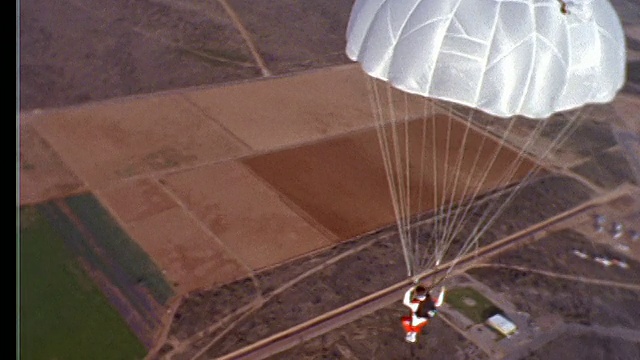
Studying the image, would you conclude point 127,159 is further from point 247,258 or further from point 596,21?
point 596,21

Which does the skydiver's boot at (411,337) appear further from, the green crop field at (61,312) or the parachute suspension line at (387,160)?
the green crop field at (61,312)

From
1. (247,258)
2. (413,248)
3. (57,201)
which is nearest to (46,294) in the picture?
(57,201)

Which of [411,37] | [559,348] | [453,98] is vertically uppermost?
[411,37]

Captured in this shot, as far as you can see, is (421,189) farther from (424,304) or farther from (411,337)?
(424,304)

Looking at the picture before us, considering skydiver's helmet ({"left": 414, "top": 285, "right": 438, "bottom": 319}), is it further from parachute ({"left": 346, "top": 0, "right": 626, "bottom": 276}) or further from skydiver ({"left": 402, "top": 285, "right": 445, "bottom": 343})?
parachute ({"left": 346, "top": 0, "right": 626, "bottom": 276})

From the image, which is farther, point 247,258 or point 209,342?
point 247,258

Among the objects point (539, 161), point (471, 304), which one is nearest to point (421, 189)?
point (471, 304)
